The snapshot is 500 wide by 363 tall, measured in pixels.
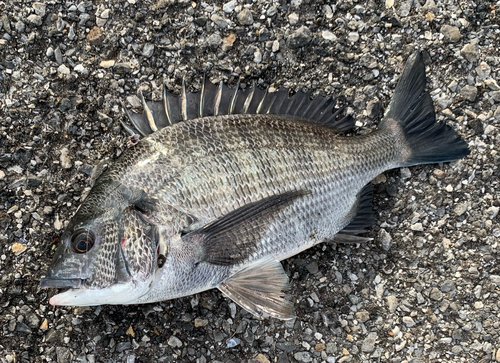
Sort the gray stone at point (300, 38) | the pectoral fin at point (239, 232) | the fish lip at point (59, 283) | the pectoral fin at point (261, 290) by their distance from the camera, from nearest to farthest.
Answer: the fish lip at point (59, 283), the pectoral fin at point (239, 232), the pectoral fin at point (261, 290), the gray stone at point (300, 38)

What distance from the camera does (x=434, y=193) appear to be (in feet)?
9.62

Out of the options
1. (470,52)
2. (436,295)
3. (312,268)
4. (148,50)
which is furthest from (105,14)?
(436,295)

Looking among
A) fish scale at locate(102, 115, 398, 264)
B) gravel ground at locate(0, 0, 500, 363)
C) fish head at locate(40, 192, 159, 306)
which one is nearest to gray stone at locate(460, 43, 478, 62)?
gravel ground at locate(0, 0, 500, 363)

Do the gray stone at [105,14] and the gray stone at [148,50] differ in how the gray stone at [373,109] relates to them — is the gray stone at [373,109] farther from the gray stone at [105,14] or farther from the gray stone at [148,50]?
the gray stone at [105,14]

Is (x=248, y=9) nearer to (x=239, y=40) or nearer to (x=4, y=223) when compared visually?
(x=239, y=40)

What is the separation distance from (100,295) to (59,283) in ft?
0.65

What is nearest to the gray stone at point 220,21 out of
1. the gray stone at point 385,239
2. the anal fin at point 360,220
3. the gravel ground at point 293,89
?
the gravel ground at point 293,89

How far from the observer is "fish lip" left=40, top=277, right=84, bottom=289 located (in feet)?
6.88

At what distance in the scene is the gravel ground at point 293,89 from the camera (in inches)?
106

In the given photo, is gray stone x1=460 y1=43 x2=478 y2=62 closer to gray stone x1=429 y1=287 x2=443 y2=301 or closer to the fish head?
gray stone x1=429 y1=287 x2=443 y2=301

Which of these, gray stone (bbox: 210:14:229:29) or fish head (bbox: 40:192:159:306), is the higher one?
gray stone (bbox: 210:14:229:29)

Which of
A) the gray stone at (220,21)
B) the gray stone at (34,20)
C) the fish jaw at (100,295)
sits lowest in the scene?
the fish jaw at (100,295)

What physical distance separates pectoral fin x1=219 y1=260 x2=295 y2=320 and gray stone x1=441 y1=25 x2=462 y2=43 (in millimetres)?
1893

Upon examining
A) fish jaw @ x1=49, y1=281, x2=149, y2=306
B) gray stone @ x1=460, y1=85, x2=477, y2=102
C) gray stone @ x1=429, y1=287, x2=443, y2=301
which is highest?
gray stone @ x1=460, y1=85, x2=477, y2=102
